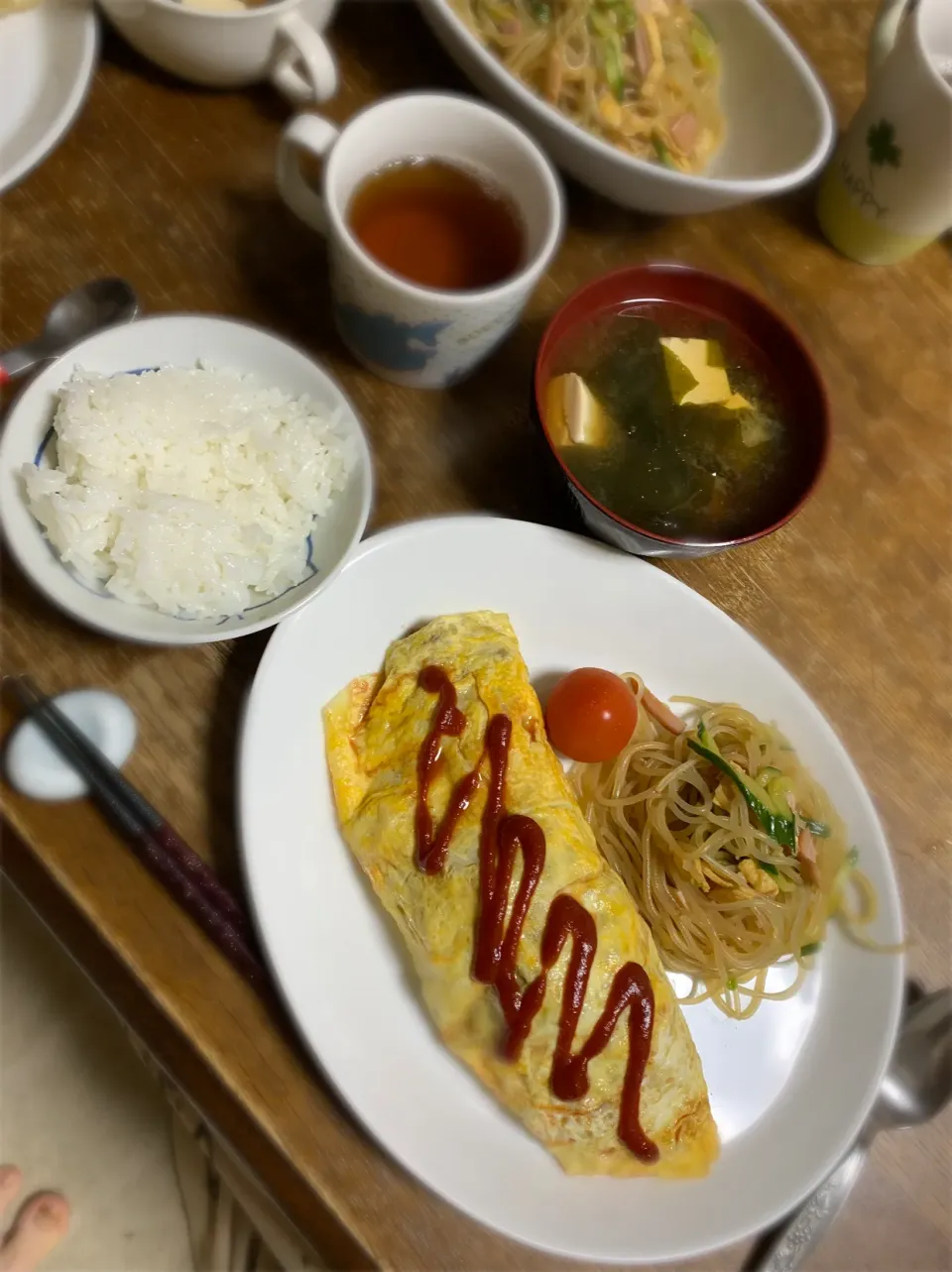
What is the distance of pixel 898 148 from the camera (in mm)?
1236

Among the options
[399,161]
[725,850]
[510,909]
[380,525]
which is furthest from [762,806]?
[399,161]

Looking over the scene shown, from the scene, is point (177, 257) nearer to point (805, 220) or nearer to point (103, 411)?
point (103, 411)

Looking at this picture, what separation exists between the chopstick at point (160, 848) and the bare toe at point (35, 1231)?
2.71ft

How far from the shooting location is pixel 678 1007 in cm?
111

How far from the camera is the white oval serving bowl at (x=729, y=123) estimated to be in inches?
45.9

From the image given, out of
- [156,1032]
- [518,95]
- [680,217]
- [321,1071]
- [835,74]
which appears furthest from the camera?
[835,74]

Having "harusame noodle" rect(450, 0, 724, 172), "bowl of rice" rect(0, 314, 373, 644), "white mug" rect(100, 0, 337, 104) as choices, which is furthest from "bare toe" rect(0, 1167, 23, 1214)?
"harusame noodle" rect(450, 0, 724, 172)

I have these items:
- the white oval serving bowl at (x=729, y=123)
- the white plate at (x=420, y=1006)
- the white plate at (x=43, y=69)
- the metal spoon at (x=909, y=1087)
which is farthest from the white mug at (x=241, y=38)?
the metal spoon at (x=909, y=1087)

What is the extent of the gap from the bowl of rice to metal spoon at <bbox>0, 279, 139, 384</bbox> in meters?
0.12

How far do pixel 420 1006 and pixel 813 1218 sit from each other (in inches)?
20.7

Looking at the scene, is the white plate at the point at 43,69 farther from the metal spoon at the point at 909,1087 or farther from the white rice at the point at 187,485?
the metal spoon at the point at 909,1087

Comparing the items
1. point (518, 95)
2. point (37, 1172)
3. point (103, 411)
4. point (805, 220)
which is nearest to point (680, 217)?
point (805, 220)

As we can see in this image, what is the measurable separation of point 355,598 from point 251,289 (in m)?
0.47

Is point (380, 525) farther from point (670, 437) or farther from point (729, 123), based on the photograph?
point (729, 123)
